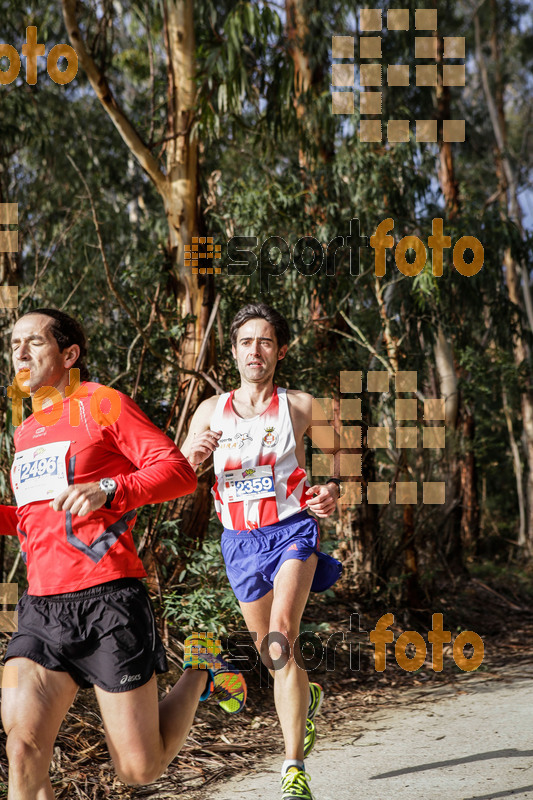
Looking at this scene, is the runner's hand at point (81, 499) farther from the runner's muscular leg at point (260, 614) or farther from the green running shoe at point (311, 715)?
the green running shoe at point (311, 715)

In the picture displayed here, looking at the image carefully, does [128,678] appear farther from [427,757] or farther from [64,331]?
[427,757]

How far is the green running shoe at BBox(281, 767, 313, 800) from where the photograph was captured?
3.11 m

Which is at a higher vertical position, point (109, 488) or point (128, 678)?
point (109, 488)

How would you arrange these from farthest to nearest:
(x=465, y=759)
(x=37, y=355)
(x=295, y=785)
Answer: (x=465, y=759) → (x=295, y=785) → (x=37, y=355)

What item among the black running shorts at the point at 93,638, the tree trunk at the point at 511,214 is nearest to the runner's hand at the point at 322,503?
the black running shorts at the point at 93,638

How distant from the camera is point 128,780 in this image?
8.70 feet

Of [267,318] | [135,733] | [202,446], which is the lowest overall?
[135,733]

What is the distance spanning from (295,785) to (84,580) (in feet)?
4.17

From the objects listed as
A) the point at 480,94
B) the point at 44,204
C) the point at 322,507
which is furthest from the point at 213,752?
the point at 480,94

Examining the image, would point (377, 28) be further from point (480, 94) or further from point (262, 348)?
point (480, 94)

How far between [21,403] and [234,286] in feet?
7.88

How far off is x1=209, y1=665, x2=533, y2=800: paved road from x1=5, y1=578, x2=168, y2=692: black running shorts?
1.40 meters

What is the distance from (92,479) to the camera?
8.61ft

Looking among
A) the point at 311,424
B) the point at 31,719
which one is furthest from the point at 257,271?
the point at 31,719
